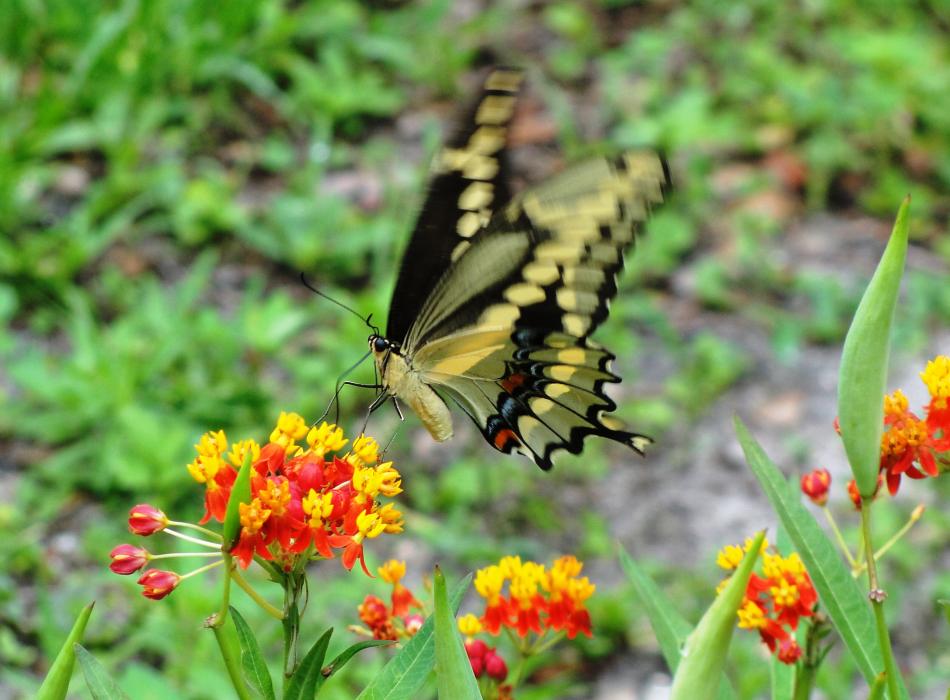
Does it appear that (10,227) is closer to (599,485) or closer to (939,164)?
(599,485)

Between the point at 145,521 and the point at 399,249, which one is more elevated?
the point at 145,521

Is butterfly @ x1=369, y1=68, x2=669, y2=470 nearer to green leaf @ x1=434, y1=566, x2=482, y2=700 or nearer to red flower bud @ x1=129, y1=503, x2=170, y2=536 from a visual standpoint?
red flower bud @ x1=129, y1=503, x2=170, y2=536

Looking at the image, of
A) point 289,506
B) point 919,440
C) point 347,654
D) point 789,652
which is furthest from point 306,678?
point 919,440

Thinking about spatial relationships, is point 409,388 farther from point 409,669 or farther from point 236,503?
point 236,503

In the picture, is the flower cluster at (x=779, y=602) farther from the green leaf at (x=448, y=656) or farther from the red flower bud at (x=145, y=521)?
the red flower bud at (x=145, y=521)

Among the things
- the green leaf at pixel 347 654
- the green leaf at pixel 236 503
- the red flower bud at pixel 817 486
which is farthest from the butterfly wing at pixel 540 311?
the green leaf at pixel 236 503

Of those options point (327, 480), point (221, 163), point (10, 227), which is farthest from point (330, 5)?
point (327, 480)
